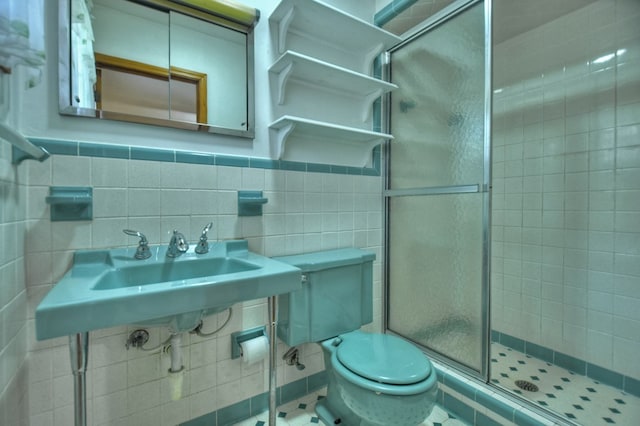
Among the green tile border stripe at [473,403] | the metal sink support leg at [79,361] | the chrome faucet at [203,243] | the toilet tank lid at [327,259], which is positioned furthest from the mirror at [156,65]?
the green tile border stripe at [473,403]

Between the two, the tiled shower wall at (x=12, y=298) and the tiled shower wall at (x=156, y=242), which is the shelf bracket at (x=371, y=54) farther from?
the tiled shower wall at (x=12, y=298)

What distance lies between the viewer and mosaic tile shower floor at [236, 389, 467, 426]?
129cm

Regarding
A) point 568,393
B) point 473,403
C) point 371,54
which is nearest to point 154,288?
point 473,403

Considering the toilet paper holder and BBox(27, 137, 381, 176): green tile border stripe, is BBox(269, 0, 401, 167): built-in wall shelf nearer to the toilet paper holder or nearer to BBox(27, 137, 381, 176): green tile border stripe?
BBox(27, 137, 381, 176): green tile border stripe

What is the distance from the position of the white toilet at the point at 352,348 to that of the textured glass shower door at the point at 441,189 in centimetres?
34

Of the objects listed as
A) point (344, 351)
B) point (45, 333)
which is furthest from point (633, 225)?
point (45, 333)

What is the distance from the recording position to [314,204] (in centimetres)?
149

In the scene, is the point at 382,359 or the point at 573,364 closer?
the point at 382,359

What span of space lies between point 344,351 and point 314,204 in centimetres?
71

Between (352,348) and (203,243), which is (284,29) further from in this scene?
(352,348)

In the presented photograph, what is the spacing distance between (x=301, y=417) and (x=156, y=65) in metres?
1.67

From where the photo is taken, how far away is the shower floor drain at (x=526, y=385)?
1.50 metres

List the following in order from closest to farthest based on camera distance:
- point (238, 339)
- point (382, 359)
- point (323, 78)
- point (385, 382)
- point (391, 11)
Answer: point (385, 382) → point (382, 359) → point (238, 339) → point (323, 78) → point (391, 11)

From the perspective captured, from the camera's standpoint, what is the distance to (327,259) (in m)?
1.35
